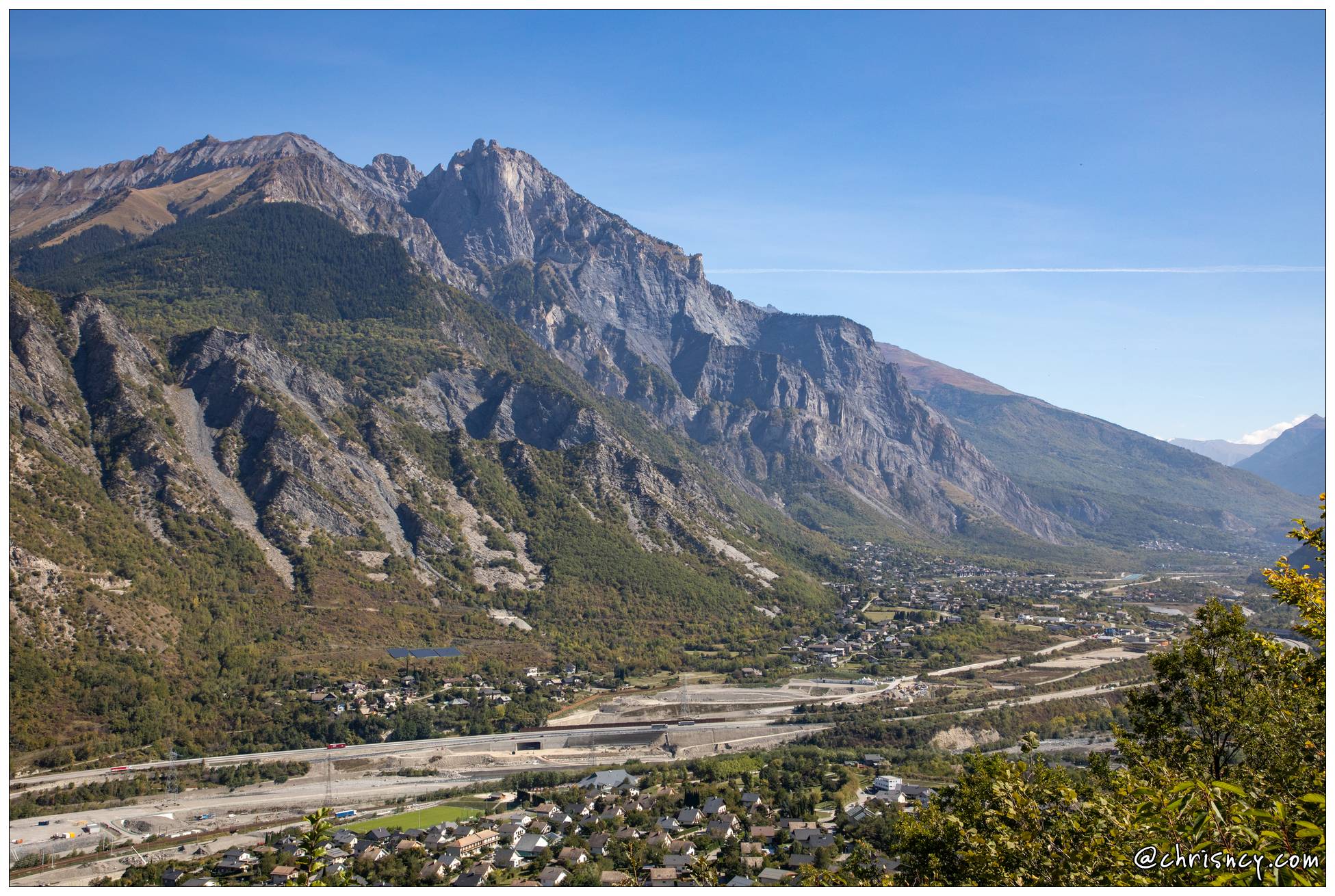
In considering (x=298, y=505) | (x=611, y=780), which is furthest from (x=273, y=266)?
(x=611, y=780)

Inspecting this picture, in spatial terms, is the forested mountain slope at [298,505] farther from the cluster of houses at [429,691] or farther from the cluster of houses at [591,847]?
the cluster of houses at [591,847]

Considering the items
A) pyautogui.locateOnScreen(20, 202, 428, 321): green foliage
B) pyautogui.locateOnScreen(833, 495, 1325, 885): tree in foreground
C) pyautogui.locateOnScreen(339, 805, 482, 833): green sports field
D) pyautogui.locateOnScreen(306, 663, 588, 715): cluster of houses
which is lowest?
pyautogui.locateOnScreen(339, 805, 482, 833): green sports field

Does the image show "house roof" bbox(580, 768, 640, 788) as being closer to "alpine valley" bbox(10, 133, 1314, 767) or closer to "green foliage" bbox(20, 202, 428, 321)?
"alpine valley" bbox(10, 133, 1314, 767)

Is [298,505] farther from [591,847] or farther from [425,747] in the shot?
[591,847]

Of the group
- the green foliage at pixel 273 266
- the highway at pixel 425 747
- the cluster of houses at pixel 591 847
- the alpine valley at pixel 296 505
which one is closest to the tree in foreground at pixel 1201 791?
the cluster of houses at pixel 591 847

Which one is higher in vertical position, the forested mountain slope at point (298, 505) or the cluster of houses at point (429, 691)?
the forested mountain slope at point (298, 505)

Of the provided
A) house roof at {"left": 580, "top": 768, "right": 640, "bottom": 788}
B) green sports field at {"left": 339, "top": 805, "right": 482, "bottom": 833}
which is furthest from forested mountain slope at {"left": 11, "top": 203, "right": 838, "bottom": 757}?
house roof at {"left": 580, "top": 768, "right": 640, "bottom": 788}
